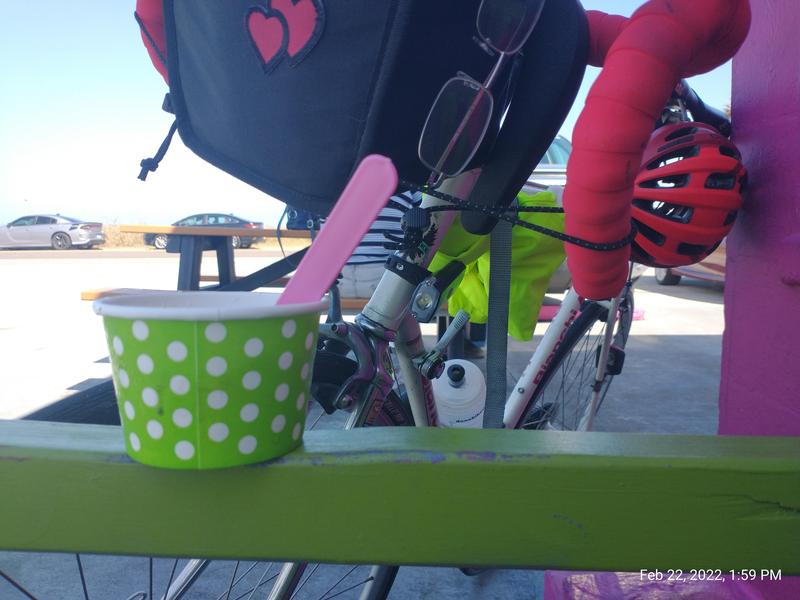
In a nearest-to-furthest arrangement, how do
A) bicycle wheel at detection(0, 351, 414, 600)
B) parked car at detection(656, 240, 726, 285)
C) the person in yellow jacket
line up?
bicycle wheel at detection(0, 351, 414, 600) → the person in yellow jacket → parked car at detection(656, 240, 726, 285)

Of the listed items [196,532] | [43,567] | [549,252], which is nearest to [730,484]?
[196,532]

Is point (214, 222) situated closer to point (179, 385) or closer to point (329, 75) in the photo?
point (329, 75)

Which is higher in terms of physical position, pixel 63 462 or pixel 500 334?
pixel 63 462

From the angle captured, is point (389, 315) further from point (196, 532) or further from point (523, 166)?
point (196, 532)

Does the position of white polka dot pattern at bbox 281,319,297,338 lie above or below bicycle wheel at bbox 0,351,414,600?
above

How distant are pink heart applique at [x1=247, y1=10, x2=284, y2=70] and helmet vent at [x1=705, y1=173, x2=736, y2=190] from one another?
27.4 inches

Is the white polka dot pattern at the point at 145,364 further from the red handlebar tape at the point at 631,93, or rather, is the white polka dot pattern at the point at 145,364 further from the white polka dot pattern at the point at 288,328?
the red handlebar tape at the point at 631,93

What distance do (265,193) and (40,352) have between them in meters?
3.84

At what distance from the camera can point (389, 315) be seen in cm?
102

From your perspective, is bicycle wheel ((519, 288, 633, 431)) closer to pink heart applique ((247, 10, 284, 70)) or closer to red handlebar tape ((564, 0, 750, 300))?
red handlebar tape ((564, 0, 750, 300))

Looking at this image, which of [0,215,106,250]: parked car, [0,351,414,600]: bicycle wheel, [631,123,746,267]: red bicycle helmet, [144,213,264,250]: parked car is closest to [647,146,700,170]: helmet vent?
[631,123,746,267]: red bicycle helmet

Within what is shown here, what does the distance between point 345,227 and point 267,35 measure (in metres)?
0.34

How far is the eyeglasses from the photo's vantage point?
0.69 meters

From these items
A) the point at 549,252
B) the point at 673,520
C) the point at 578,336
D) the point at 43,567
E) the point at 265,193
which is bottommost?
the point at 43,567
